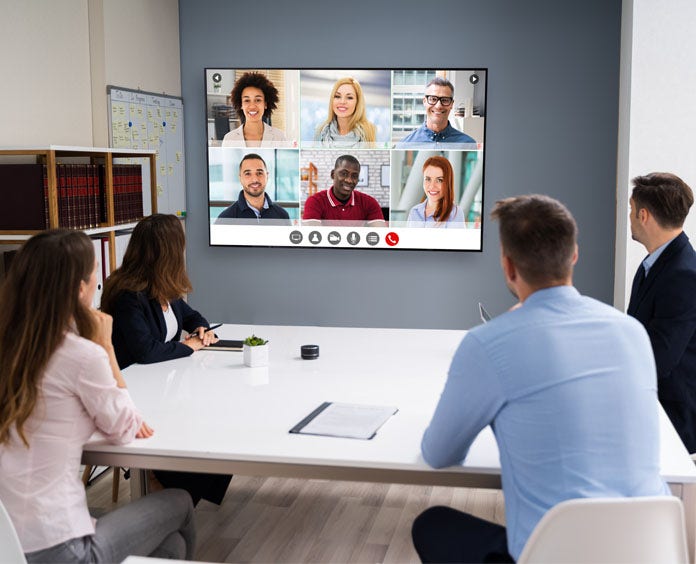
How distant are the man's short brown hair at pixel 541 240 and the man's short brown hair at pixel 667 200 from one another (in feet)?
4.66

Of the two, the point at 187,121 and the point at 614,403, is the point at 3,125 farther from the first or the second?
the point at 614,403

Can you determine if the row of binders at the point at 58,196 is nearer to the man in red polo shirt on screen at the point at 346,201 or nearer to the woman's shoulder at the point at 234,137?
the woman's shoulder at the point at 234,137

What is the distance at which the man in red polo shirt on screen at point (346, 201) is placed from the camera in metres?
5.75

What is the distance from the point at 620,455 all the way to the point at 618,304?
3.46m

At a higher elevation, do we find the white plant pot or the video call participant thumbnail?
the video call participant thumbnail

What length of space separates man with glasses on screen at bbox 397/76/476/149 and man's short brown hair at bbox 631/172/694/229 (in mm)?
2460

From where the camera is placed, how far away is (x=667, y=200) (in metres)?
3.20

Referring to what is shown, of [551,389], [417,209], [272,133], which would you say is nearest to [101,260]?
[272,133]

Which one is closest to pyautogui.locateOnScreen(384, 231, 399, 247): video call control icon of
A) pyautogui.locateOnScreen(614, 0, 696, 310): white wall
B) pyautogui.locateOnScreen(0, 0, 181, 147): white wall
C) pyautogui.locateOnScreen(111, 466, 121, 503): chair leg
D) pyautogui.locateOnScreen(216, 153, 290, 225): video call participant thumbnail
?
pyautogui.locateOnScreen(216, 153, 290, 225): video call participant thumbnail

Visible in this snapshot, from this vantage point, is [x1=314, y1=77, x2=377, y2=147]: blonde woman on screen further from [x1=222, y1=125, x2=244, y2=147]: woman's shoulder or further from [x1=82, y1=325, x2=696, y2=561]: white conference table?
[x1=82, y1=325, x2=696, y2=561]: white conference table

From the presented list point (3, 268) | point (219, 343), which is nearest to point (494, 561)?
point (219, 343)

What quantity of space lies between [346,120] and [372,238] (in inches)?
32.9

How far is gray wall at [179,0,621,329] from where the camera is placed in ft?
18.3

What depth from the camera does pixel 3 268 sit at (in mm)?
3939
